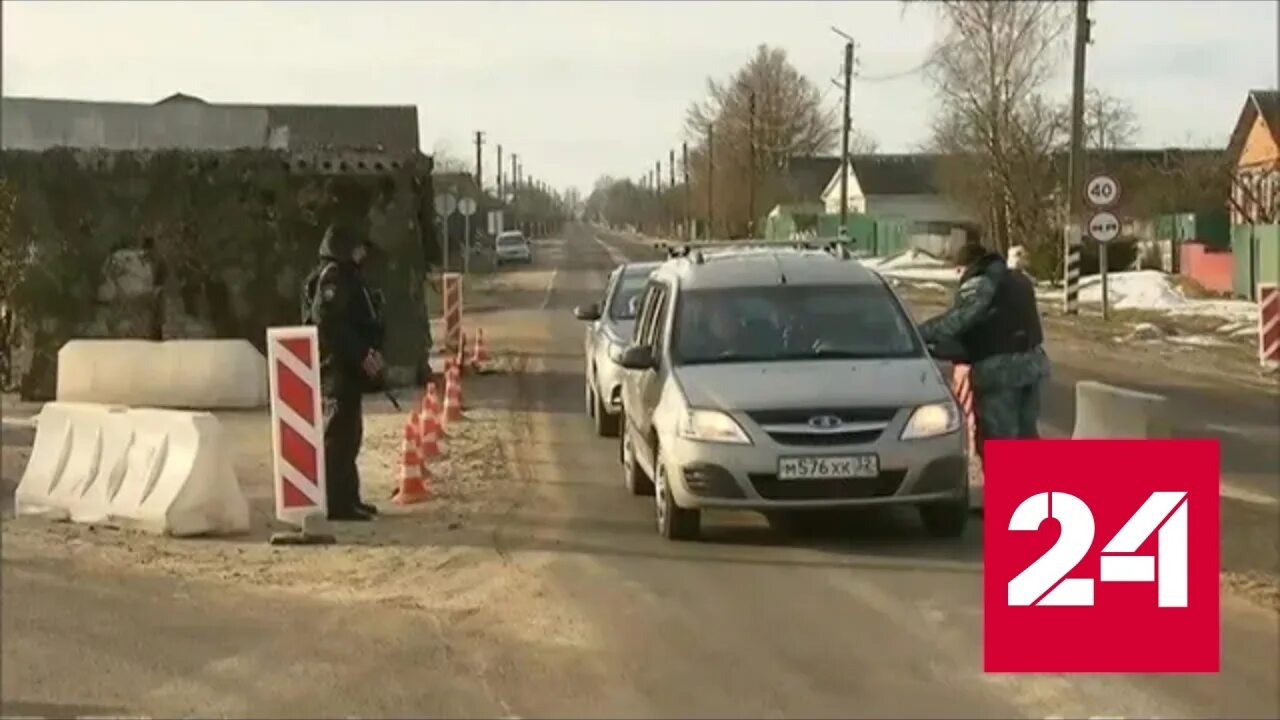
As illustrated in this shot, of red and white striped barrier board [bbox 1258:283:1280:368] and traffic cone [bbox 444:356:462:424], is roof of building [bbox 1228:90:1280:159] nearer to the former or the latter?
traffic cone [bbox 444:356:462:424]

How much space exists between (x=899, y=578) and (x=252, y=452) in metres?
7.62

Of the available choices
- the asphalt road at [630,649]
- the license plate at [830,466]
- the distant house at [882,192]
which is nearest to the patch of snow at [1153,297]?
the license plate at [830,466]

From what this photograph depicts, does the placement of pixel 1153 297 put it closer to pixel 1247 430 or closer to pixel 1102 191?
pixel 1102 191

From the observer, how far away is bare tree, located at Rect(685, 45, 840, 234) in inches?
1887

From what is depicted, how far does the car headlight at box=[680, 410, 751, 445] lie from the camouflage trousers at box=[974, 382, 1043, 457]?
1809 mm

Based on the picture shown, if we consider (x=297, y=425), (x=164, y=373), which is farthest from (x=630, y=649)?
(x=164, y=373)

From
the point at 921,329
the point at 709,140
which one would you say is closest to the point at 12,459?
the point at 921,329

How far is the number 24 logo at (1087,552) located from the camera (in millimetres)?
3506

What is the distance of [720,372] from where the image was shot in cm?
1028

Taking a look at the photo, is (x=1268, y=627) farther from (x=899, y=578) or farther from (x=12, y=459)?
(x=12, y=459)

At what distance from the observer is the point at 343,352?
11.0 meters

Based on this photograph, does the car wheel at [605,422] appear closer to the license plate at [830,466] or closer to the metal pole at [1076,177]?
the metal pole at [1076,177]

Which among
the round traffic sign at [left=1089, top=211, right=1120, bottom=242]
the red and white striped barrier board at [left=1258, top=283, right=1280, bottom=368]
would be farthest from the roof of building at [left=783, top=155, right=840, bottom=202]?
the red and white striped barrier board at [left=1258, top=283, right=1280, bottom=368]

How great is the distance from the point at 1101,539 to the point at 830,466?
6047 millimetres
